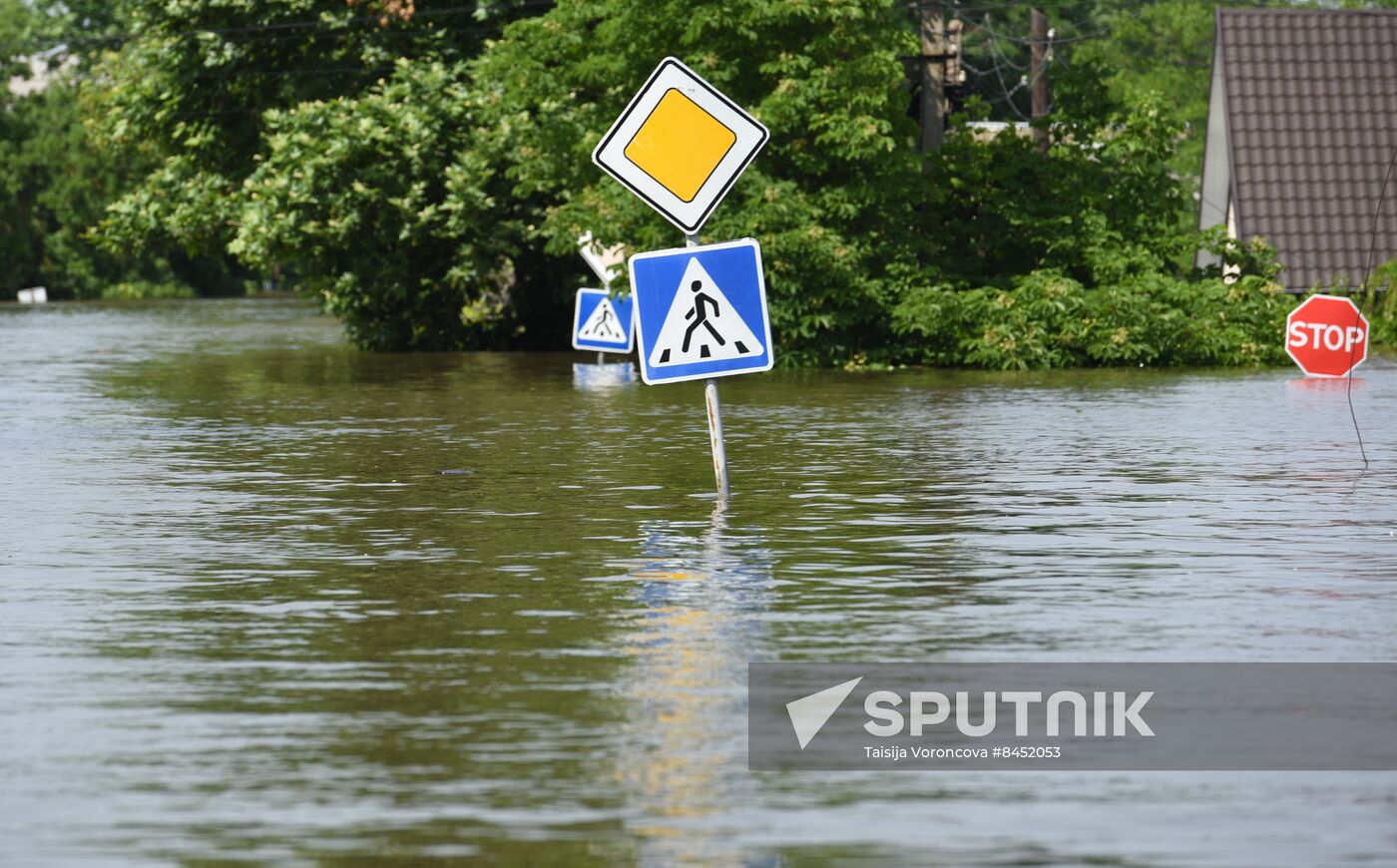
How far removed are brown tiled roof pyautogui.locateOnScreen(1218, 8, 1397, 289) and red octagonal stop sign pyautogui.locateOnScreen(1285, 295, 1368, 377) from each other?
10.6m

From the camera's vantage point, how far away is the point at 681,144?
1563 centimetres

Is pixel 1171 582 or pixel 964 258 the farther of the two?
pixel 964 258

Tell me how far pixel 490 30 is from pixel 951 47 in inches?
320

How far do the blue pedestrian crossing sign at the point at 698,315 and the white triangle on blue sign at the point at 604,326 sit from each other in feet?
71.9

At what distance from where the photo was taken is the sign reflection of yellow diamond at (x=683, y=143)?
613 inches

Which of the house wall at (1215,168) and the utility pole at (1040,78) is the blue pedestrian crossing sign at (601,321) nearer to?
the utility pole at (1040,78)

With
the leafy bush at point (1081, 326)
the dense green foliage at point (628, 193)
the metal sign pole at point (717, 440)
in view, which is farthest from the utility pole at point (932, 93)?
the metal sign pole at point (717, 440)

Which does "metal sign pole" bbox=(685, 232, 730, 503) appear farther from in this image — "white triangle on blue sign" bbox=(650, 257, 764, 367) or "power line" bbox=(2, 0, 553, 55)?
"power line" bbox=(2, 0, 553, 55)

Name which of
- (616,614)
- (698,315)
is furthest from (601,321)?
(616,614)

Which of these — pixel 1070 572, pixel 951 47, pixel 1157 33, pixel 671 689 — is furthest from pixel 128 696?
pixel 1157 33

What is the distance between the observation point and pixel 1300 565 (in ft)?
41.7

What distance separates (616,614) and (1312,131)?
38.1 metres

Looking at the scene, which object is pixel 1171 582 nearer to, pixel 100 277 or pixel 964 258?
pixel 964 258

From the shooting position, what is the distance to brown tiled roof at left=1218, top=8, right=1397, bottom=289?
1781 inches
